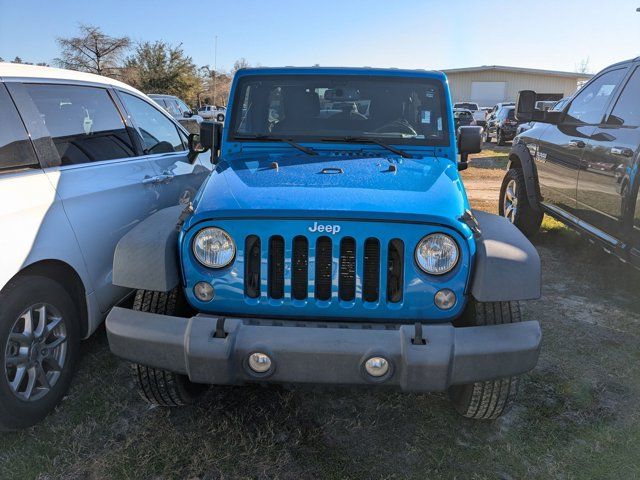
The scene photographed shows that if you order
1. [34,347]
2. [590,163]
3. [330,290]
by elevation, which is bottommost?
[34,347]

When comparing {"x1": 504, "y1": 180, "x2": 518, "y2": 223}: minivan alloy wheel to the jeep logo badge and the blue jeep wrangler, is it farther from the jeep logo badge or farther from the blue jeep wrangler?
the jeep logo badge

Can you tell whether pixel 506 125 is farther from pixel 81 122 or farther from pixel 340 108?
pixel 81 122

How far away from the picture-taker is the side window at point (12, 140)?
2779mm

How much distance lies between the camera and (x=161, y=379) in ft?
9.24

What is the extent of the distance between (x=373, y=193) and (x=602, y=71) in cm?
389

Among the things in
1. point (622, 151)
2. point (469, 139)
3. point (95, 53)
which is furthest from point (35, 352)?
point (95, 53)

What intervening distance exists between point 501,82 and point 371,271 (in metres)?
50.8

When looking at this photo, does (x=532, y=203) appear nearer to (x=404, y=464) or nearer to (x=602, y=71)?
(x=602, y=71)

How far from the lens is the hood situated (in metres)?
2.50

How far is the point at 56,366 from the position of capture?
9.88 ft

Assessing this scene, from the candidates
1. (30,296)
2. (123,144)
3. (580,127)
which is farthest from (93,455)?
(580,127)

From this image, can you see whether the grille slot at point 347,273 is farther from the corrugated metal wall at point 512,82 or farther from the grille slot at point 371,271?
the corrugated metal wall at point 512,82

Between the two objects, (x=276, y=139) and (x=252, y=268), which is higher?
(x=276, y=139)

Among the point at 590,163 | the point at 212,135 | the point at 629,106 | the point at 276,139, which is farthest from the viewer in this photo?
the point at 590,163
